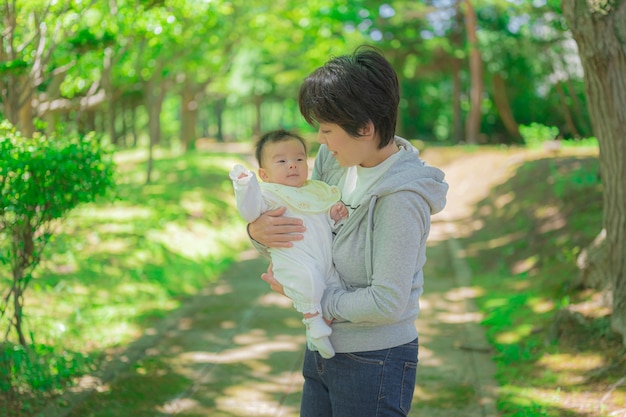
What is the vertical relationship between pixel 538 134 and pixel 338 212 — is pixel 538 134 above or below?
above

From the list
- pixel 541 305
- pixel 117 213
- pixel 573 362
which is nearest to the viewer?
pixel 573 362

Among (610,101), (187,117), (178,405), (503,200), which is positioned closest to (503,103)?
(187,117)

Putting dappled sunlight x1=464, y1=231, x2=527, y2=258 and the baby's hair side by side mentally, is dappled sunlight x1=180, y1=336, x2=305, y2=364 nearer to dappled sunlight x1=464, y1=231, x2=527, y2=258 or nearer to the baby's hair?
the baby's hair

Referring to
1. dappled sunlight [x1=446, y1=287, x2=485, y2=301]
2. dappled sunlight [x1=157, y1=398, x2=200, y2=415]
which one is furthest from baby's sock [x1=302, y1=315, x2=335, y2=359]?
dappled sunlight [x1=446, y1=287, x2=485, y2=301]

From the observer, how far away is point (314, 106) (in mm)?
2000

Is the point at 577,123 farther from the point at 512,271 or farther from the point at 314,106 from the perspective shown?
the point at 314,106

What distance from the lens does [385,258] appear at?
6.39ft

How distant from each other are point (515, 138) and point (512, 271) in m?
17.5

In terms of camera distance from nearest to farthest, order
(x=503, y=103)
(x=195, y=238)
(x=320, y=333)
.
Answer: (x=320, y=333) → (x=195, y=238) → (x=503, y=103)

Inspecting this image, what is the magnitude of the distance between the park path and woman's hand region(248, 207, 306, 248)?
240 cm

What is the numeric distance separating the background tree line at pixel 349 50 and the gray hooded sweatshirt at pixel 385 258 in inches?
114

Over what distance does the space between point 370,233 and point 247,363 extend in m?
3.49

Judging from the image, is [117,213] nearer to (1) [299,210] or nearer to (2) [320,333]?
(1) [299,210]

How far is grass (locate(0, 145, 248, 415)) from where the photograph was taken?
15.9ft
